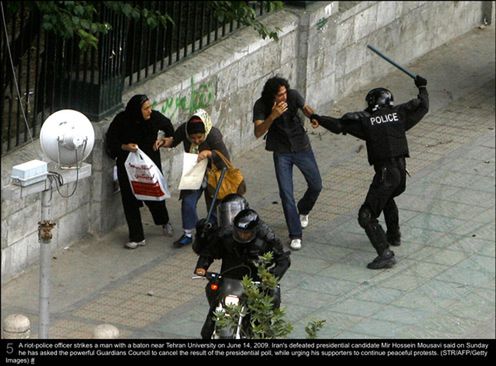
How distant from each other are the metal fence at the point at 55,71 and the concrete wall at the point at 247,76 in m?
0.23

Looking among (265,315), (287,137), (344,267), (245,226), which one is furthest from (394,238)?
(265,315)

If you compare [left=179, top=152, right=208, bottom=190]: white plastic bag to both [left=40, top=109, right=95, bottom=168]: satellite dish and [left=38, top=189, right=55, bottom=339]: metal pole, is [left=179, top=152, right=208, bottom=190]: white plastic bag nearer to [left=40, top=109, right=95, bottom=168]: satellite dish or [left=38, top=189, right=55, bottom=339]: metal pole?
[left=40, top=109, right=95, bottom=168]: satellite dish

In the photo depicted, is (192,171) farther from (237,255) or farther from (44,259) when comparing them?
(44,259)

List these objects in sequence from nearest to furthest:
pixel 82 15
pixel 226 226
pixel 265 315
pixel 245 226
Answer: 1. pixel 265 315
2. pixel 245 226
3. pixel 226 226
4. pixel 82 15

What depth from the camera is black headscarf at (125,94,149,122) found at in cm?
1373

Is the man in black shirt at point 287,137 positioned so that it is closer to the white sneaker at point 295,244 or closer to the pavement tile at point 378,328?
the white sneaker at point 295,244

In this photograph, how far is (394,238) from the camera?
14359mm

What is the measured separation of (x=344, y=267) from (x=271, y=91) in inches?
65.9

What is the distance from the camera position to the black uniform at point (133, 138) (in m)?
13.8

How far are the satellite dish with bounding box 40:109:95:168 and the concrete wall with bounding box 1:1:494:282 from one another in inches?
21.2

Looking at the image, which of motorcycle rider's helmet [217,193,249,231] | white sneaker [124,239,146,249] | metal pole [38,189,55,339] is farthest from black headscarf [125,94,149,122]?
metal pole [38,189,55,339]

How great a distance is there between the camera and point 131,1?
557 inches

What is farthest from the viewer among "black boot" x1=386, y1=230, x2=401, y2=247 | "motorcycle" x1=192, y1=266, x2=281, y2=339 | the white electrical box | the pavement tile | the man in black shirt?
"black boot" x1=386, y1=230, x2=401, y2=247

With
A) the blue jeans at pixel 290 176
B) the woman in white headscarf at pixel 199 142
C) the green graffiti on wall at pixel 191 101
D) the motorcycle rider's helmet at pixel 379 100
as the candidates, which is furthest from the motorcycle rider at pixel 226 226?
the green graffiti on wall at pixel 191 101
